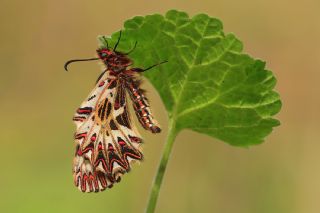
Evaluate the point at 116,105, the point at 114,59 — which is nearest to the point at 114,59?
the point at 114,59

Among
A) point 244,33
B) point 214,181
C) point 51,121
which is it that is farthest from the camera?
point 244,33

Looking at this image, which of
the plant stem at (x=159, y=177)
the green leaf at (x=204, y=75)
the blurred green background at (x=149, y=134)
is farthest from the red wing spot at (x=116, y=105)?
the blurred green background at (x=149, y=134)

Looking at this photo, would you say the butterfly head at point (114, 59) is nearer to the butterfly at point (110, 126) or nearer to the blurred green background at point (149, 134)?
the butterfly at point (110, 126)

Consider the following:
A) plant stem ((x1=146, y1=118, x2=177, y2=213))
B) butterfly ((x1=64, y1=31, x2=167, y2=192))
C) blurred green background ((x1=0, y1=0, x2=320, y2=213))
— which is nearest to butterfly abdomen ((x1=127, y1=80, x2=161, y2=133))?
butterfly ((x1=64, y1=31, x2=167, y2=192))

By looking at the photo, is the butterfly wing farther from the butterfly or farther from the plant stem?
the plant stem

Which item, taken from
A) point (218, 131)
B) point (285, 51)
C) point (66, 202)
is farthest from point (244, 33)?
point (218, 131)

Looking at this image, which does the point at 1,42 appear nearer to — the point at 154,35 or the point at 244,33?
the point at 244,33
